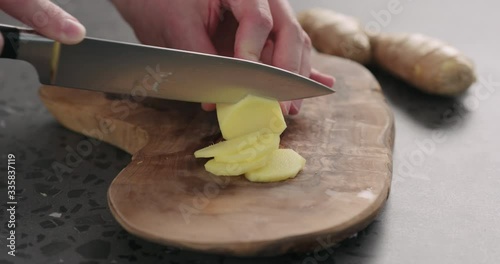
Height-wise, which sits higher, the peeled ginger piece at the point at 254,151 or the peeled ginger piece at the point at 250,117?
the peeled ginger piece at the point at 250,117

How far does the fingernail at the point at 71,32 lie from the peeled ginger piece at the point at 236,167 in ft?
1.02

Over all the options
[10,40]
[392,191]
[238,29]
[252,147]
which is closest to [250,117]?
[252,147]

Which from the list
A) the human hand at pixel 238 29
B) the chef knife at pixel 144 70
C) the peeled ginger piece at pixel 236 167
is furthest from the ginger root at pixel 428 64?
the peeled ginger piece at pixel 236 167

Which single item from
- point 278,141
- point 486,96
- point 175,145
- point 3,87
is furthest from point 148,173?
point 486,96

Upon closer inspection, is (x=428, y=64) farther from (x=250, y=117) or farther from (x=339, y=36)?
(x=250, y=117)

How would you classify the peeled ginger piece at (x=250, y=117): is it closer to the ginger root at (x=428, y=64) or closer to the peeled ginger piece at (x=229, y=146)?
the peeled ginger piece at (x=229, y=146)

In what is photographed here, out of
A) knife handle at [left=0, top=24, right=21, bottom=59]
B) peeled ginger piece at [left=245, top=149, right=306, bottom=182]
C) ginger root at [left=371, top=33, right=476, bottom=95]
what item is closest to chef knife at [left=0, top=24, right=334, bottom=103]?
knife handle at [left=0, top=24, right=21, bottom=59]

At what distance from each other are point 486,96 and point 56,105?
1.04 metres

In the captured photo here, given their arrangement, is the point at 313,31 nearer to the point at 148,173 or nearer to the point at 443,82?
the point at 443,82

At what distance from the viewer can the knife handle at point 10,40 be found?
3.35ft

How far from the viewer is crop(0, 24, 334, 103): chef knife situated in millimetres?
1060

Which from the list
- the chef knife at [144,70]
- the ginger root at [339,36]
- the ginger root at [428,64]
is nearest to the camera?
the chef knife at [144,70]

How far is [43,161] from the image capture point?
128 centimetres

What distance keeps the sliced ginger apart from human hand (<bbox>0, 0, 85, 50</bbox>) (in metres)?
0.30
